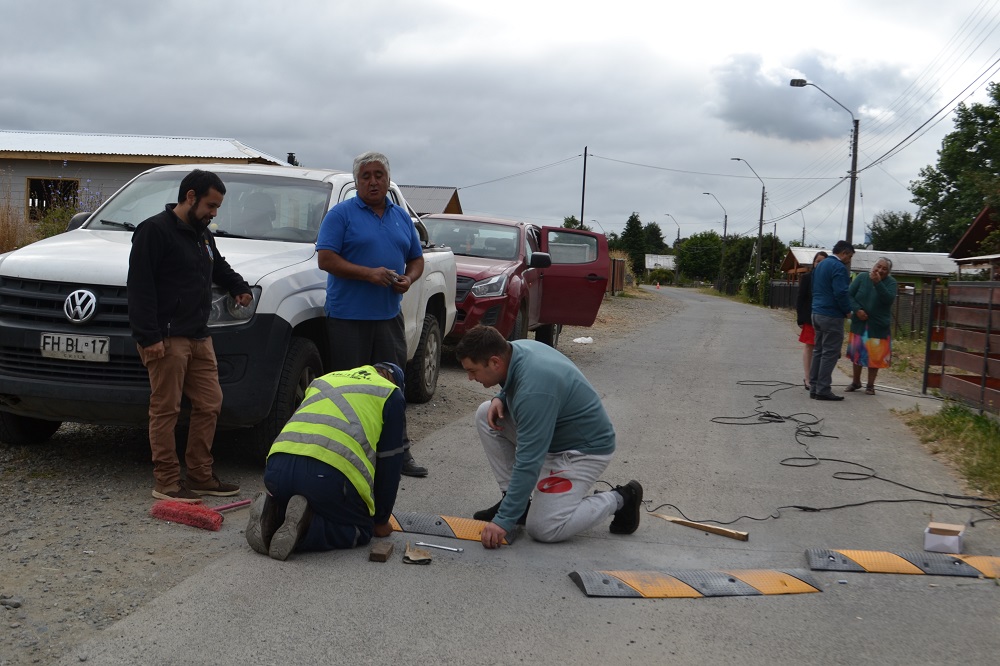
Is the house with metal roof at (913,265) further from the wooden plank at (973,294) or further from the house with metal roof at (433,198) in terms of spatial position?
the wooden plank at (973,294)

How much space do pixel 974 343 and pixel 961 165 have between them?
58853 mm

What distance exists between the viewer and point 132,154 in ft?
84.8

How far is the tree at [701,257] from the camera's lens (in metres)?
128

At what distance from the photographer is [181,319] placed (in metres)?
5.25

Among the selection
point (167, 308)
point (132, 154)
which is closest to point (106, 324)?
point (167, 308)

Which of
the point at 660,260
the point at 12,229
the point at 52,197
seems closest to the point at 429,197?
the point at 52,197

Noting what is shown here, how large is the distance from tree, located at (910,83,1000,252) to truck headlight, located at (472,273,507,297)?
167 ft

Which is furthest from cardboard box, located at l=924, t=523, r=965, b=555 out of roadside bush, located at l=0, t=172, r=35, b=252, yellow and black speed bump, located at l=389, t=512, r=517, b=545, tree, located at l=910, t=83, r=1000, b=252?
tree, located at l=910, t=83, r=1000, b=252

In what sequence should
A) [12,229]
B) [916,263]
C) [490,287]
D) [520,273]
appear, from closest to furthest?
[490,287] < [520,273] < [12,229] < [916,263]

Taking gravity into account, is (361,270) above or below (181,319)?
above

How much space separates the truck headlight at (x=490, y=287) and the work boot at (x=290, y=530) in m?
7.06

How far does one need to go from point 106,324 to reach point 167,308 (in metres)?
0.54

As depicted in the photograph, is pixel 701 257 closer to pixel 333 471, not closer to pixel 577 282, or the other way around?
pixel 577 282

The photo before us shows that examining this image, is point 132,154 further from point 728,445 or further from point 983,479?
point 983,479
